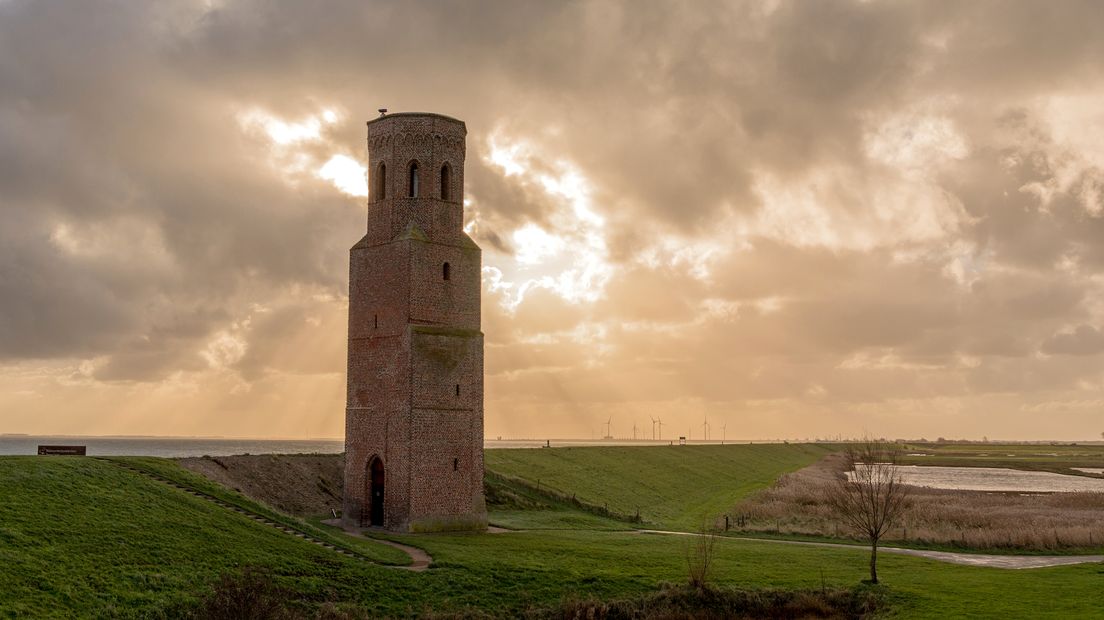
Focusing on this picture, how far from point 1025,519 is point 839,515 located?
9858 millimetres

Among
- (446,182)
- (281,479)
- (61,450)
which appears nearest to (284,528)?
(61,450)

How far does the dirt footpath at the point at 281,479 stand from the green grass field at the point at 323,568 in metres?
9.75

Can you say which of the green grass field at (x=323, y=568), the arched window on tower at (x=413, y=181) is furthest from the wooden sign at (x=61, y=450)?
the arched window on tower at (x=413, y=181)

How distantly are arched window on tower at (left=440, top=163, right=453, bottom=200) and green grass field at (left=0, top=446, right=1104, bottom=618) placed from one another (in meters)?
15.8

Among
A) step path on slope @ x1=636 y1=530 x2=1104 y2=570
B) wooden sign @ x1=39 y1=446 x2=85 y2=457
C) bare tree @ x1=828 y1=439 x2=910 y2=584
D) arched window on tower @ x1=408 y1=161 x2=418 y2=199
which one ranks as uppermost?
arched window on tower @ x1=408 y1=161 x2=418 y2=199

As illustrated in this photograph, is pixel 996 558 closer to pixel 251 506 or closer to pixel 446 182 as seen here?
pixel 446 182

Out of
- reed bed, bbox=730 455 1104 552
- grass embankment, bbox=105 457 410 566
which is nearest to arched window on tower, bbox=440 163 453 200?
grass embankment, bbox=105 457 410 566

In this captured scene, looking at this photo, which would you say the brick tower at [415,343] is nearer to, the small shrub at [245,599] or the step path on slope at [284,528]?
the step path on slope at [284,528]

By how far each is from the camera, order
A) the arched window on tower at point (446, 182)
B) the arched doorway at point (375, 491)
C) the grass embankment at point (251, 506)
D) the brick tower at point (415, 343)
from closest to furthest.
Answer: the grass embankment at point (251, 506), the brick tower at point (415, 343), the arched doorway at point (375, 491), the arched window on tower at point (446, 182)

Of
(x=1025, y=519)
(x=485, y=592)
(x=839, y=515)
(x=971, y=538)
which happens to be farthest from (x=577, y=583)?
(x=1025, y=519)

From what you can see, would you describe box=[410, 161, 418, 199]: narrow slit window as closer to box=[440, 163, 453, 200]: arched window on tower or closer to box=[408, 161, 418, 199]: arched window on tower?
box=[408, 161, 418, 199]: arched window on tower

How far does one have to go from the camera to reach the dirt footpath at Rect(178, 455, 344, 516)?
45844 millimetres

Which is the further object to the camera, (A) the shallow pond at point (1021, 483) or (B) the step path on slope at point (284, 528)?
(A) the shallow pond at point (1021, 483)

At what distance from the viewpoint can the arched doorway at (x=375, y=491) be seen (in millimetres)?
41281
